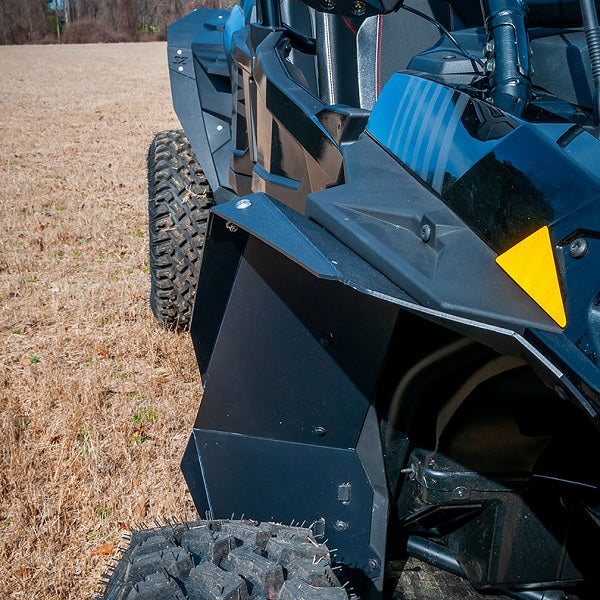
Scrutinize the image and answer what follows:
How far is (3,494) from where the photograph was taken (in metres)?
2.50

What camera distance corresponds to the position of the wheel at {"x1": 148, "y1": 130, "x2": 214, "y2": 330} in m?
3.47

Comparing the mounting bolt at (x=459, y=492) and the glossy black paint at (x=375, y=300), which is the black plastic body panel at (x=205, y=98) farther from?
the mounting bolt at (x=459, y=492)

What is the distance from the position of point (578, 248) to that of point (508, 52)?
0.62m

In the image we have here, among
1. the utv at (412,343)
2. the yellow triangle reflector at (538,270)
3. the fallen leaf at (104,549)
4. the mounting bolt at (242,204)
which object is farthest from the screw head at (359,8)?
the fallen leaf at (104,549)

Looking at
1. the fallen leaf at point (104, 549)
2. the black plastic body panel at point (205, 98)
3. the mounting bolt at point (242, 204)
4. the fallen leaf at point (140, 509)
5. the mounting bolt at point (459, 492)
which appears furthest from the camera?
the black plastic body panel at point (205, 98)

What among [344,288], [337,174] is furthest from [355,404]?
[337,174]

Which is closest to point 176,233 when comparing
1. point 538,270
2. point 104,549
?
point 104,549

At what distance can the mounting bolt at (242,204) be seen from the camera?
4.51 ft

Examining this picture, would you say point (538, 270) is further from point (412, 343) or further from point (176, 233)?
point (176, 233)

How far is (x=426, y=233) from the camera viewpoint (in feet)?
4.15

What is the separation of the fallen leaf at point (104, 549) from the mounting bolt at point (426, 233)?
149 centimetres

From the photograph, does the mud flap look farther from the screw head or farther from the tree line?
the tree line

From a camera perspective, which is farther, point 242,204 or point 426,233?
point 242,204

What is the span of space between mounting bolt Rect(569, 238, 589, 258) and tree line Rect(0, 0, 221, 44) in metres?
38.6
